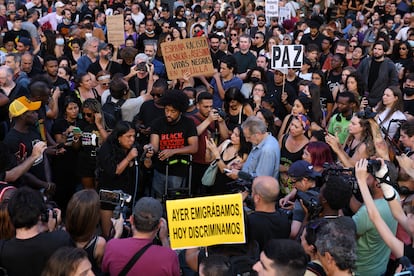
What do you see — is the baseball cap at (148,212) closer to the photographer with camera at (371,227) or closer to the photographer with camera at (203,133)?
the photographer with camera at (371,227)

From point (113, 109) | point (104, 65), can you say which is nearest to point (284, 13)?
point (104, 65)

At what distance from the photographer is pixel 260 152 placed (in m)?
6.52

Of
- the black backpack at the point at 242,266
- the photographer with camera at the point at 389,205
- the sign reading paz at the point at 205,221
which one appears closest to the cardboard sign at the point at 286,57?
the photographer with camera at the point at 389,205

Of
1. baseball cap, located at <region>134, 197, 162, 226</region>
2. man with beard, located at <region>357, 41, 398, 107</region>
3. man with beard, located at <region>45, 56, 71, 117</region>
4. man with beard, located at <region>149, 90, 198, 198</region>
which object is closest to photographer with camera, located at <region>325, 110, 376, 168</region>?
man with beard, located at <region>149, 90, 198, 198</region>

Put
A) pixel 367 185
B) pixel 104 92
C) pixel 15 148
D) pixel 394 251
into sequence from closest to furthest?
pixel 394 251 < pixel 367 185 < pixel 15 148 < pixel 104 92

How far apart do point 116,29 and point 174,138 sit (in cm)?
605

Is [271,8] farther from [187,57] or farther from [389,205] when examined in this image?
[389,205]

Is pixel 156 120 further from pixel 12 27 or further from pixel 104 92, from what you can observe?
pixel 12 27

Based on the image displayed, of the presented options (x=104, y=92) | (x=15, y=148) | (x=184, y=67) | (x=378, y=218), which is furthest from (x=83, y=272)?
(x=184, y=67)

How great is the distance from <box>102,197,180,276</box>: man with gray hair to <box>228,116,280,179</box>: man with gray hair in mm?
2103

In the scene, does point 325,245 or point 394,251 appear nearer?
point 325,245

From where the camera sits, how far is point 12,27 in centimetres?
1388

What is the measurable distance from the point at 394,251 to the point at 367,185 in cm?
64

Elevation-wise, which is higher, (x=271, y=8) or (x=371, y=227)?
(x=371, y=227)
